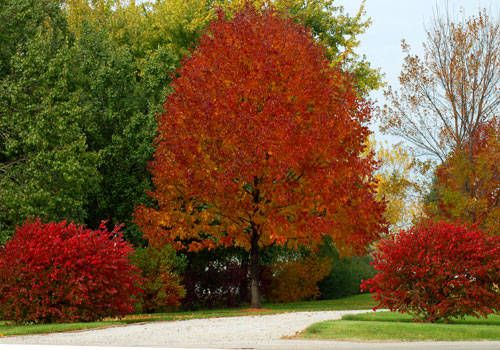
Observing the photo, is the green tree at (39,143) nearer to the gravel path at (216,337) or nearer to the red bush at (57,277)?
the red bush at (57,277)

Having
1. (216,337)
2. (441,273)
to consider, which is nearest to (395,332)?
(441,273)

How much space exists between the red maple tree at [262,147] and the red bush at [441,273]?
636 cm

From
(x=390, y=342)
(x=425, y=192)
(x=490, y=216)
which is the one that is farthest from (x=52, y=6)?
(x=390, y=342)

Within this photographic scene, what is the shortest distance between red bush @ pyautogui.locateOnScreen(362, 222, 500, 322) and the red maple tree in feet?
20.9

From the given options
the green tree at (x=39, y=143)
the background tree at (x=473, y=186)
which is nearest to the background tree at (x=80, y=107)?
the green tree at (x=39, y=143)

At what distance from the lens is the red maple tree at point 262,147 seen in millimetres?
25469

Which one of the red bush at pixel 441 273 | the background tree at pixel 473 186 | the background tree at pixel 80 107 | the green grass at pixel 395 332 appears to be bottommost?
the green grass at pixel 395 332

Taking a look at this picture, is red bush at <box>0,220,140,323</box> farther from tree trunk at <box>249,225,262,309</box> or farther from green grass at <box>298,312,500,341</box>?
tree trunk at <box>249,225,262,309</box>

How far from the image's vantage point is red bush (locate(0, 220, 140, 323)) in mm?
Result: 20844

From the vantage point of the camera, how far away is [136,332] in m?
17.5

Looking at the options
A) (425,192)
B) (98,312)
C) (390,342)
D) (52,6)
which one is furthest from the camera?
(52,6)

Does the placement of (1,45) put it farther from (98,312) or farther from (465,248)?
(465,248)

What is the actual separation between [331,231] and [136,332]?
10374 mm

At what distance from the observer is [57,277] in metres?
20.9
